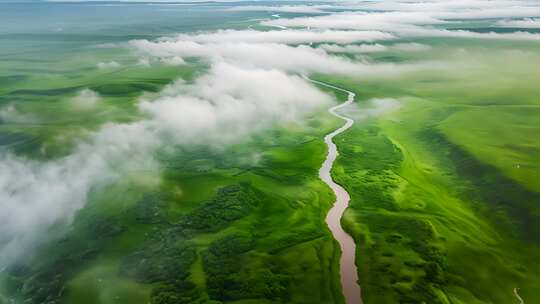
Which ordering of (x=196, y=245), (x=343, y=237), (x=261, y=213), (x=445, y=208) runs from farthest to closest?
(x=445, y=208) < (x=261, y=213) < (x=343, y=237) < (x=196, y=245)

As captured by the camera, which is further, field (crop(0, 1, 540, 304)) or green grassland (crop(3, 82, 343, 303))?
field (crop(0, 1, 540, 304))

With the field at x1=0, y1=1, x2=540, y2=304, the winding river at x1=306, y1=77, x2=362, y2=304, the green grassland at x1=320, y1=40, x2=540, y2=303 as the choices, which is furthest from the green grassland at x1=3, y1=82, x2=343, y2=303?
the green grassland at x1=320, y1=40, x2=540, y2=303

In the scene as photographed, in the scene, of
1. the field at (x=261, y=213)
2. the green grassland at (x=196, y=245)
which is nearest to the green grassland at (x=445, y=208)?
the field at (x=261, y=213)

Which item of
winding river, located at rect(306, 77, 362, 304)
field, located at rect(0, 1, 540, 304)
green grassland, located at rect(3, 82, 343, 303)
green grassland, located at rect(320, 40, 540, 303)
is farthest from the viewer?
green grassland, located at rect(320, 40, 540, 303)

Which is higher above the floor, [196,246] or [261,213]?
[196,246]

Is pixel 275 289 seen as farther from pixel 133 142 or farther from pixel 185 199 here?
pixel 133 142

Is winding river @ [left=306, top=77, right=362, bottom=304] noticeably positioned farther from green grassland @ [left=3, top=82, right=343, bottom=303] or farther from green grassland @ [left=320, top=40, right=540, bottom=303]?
green grassland @ [left=3, top=82, right=343, bottom=303]

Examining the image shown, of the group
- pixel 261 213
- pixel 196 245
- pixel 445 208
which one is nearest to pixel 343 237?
pixel 261 213

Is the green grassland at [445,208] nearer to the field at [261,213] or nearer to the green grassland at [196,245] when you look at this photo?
the field at [261,213]

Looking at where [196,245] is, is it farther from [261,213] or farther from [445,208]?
[445,208]
